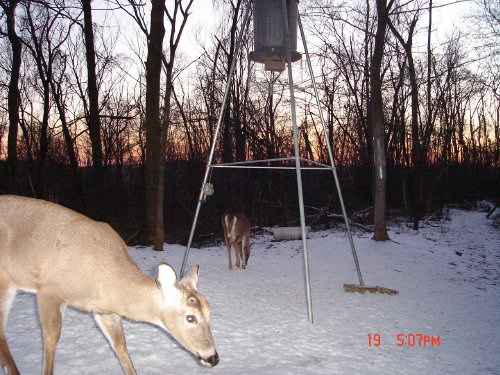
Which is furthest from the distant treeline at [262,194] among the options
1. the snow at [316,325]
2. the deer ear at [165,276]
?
the deer ear at [165,276]

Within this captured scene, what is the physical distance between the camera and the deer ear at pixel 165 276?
133 inches

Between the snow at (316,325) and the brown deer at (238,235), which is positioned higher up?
the brown deer at (238,235)

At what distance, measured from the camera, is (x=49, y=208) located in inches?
161

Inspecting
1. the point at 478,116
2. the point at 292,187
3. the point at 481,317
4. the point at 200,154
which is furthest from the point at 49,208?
the point at 478,116

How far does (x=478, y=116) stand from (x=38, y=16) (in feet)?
116

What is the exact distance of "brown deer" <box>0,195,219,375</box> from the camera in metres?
3.48

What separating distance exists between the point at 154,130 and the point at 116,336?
30.3 ft

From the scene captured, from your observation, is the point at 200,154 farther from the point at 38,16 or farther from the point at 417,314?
the point at 417,314

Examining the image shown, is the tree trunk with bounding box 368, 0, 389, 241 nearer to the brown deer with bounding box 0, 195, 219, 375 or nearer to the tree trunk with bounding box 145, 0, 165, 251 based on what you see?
the tree trunk with bounding box 145, 0, 165, 251

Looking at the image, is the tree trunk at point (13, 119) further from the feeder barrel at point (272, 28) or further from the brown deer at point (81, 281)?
the brown deer at point (81, 281)

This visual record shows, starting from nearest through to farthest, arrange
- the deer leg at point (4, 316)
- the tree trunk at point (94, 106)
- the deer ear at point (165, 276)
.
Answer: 1. the deer ear at point (165, 276)
2. the deer leg at point (4, 316)
3. the tree trunk at point (94, 106)
